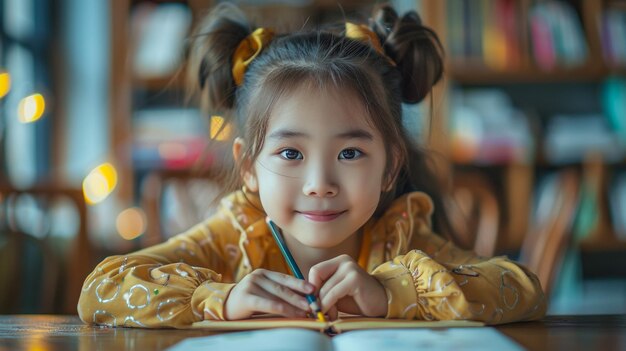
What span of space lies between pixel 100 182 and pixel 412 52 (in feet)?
6.90

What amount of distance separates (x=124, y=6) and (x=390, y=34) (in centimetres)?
227

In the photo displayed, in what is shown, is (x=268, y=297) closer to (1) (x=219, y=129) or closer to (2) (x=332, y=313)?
(2) (x=332, y=313)

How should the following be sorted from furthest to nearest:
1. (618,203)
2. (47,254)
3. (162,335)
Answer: (618,203) < (47,254) < (162,335)

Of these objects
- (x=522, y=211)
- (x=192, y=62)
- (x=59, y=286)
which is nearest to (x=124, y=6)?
(x=59, y=286)

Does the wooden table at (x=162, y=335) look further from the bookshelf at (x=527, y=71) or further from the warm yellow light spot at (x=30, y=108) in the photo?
the bookshelf at (x=527, y=71)

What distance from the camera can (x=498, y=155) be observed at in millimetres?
3168

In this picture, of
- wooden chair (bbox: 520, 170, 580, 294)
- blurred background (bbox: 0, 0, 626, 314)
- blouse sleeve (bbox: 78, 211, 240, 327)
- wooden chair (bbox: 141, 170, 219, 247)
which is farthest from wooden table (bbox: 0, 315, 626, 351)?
blurred background (bbox: 0, 0, 626, 314)

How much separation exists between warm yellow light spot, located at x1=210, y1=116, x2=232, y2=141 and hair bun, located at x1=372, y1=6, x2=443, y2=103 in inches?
10.8

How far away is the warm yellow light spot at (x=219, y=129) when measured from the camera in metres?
1.18

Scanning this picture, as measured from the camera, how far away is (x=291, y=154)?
982 mm

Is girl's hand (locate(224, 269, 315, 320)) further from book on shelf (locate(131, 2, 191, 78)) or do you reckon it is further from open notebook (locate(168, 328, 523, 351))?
book on shelf (locate(131, 2, 191, 78))

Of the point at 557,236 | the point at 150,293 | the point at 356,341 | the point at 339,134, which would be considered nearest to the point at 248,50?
the point at 339,134

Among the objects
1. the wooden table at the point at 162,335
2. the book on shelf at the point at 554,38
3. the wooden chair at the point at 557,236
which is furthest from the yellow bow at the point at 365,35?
the book on shelf at the point at 554,38

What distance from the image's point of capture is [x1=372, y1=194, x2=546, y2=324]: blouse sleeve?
2.74 ft
